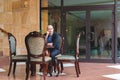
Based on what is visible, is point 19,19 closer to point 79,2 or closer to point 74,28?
point 74,28

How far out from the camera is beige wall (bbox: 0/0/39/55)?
390 inches

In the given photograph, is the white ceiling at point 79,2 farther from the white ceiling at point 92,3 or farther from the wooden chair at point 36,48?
the wooden chair at point 36,48

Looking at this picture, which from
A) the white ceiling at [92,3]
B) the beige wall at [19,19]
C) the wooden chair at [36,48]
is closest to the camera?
the wooden chair at [36,48]

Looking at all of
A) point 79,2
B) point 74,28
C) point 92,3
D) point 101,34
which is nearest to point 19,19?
point 74,28

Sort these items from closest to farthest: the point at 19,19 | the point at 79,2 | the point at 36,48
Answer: the point at 36,48
the point at 79,2
the point at 19,19

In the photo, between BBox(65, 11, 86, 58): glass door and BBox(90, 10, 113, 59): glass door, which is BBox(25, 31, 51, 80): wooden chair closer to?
BBox(65, 11, 86, 58): glass door

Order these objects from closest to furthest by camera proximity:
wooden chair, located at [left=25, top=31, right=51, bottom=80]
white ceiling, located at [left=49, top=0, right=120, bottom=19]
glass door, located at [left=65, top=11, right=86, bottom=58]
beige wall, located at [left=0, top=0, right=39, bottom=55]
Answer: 1. wooden chair, located at [left=25, top=31, right=51, bottom=80]
2. white ceiling, located at [left=49, top=0, right=120, bottom=19]
3. glass door, located at [left=65, top=11, right=86, bottom=58]
4. beige wall, located at [left=0, top=0, right=39, bottom=55]

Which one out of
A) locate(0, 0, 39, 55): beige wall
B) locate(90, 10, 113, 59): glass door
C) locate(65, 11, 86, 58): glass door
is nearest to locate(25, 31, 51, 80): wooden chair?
locate(65, 11, 86, 58): glass door

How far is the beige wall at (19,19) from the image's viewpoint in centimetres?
991

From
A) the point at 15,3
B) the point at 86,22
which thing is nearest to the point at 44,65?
the point at 86,22

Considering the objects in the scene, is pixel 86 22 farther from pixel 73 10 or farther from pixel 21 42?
pixel 21 42

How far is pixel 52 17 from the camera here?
32.7 ft

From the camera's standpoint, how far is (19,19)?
998cm

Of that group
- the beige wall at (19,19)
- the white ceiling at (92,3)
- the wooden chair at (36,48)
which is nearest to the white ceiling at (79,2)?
the white ceiling at (92,3)
